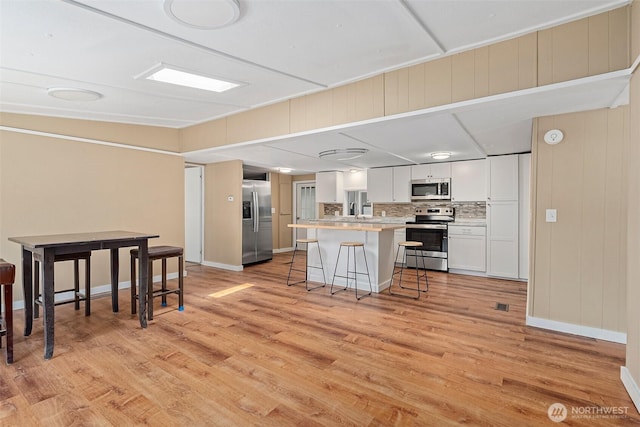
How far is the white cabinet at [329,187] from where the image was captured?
7812 mm

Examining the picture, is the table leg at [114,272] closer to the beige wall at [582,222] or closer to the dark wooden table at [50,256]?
the dark wooden table at [50,256]

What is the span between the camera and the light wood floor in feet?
6.47

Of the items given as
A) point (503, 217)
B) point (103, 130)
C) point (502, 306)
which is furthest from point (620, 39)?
point (103, 130)

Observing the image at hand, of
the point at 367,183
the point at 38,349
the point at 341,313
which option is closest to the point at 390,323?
the point at 341,313

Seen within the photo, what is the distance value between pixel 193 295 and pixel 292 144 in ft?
8.20

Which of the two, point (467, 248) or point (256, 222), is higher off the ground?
point (256, 222)

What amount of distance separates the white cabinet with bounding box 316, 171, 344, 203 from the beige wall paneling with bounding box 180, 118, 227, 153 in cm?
351

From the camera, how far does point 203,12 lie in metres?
2.01

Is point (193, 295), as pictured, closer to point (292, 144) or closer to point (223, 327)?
point (223, 327)

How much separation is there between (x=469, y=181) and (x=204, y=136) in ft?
15.4

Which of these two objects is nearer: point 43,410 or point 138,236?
point 43,410

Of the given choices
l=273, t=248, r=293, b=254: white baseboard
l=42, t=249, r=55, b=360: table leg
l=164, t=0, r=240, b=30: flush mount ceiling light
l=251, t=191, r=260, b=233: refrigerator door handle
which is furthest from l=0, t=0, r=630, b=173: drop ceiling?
l=273, t=248, r=293, b=254: white baseboard

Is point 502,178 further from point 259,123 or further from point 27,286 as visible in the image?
point 27,286

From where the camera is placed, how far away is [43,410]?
1983mm
